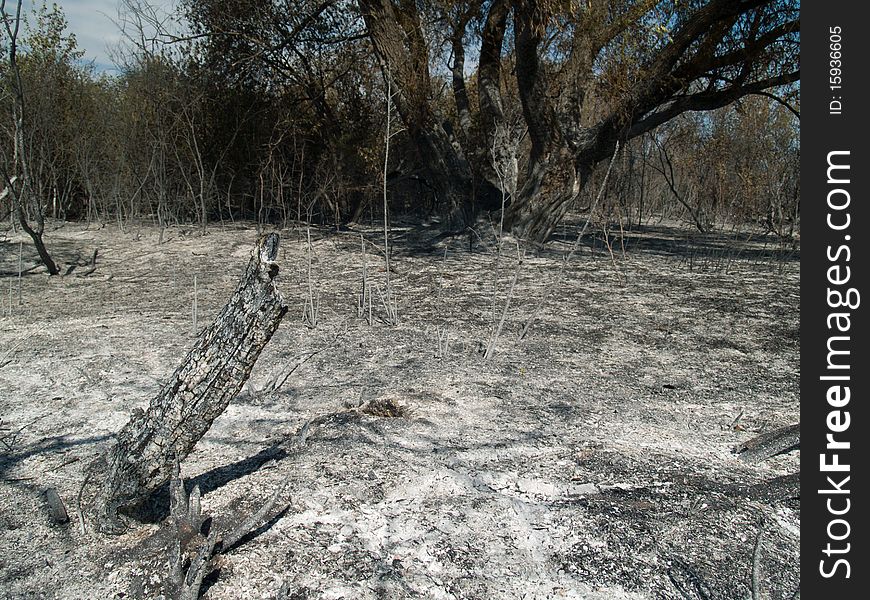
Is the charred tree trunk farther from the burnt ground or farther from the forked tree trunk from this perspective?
the forked tree trunk

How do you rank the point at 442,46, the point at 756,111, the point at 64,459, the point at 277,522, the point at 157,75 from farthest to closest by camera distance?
the point at 756,111, the point at 157,75, the point at 442,46, the point at 64,459, the point at 277,522

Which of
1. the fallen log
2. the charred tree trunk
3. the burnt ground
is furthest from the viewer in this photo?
the charred tree trunk

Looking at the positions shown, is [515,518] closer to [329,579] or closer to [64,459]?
[329,579]

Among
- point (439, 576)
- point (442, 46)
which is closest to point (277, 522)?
point (439, 576)

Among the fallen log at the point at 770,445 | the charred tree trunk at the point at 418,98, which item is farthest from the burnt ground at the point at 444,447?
the charred tree trunk at the point at 418,98

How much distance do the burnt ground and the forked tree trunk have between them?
13 centimetres

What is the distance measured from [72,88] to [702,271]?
360 inches

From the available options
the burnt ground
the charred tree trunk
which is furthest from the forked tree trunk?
the charred tree trunk

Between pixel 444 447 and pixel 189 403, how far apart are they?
2.95 ft

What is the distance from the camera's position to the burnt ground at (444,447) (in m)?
1.65

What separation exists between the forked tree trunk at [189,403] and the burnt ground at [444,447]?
0.13 metres

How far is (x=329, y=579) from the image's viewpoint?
1607 millimetres

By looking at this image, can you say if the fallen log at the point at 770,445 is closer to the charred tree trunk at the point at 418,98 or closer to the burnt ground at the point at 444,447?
the burnt ground at the point at 444,447

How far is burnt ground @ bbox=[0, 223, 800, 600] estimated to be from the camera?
5.42ft
